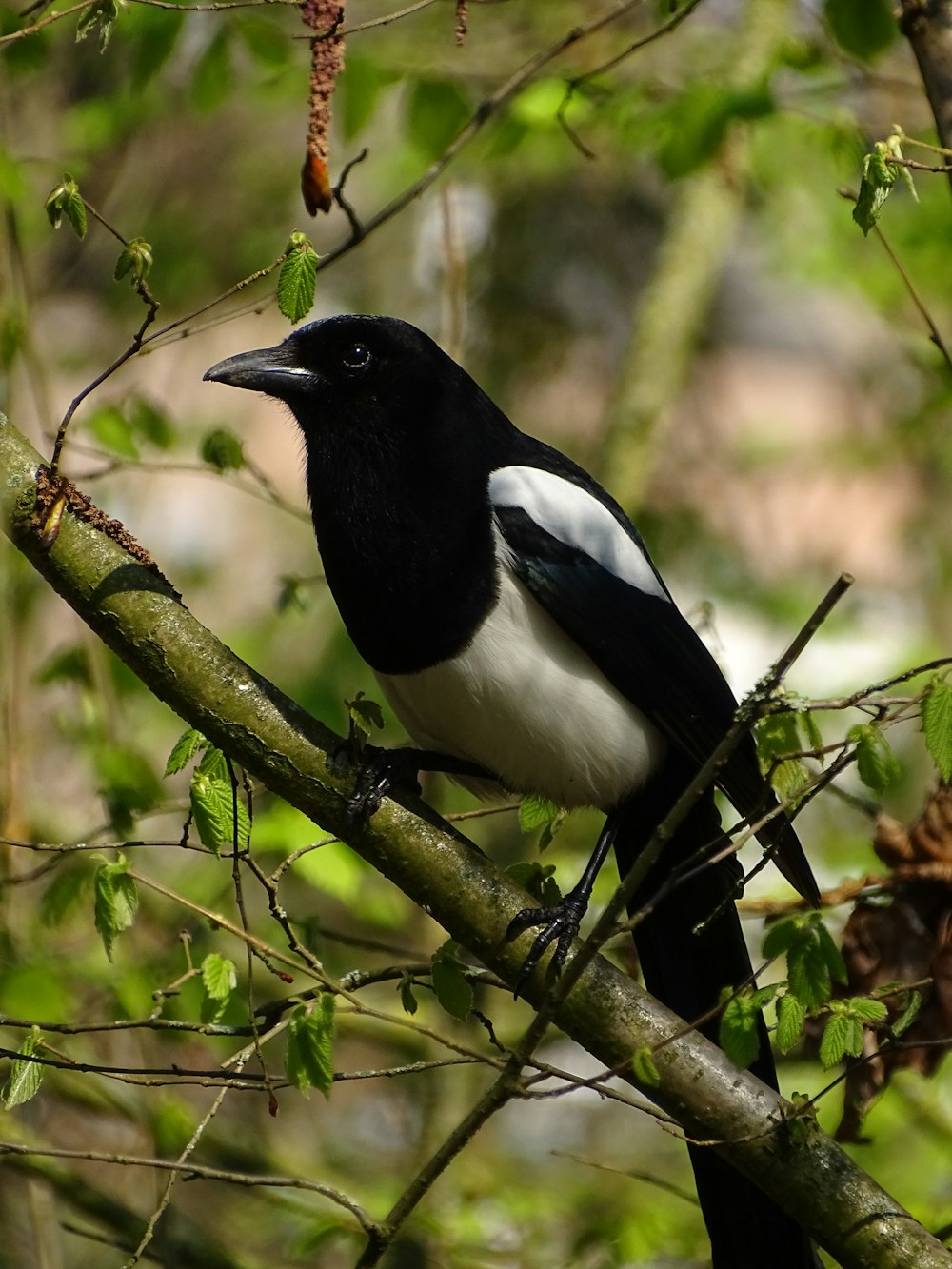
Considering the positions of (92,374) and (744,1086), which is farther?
(92,374)

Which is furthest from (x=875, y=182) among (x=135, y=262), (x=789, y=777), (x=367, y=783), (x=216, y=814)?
(x=216, y=814)

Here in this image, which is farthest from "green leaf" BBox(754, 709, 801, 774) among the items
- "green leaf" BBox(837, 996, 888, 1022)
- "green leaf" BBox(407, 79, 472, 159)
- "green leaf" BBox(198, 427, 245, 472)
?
"green leaf" BBox(407, 79, 472, 159)

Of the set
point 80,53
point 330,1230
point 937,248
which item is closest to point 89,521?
point 330,1230

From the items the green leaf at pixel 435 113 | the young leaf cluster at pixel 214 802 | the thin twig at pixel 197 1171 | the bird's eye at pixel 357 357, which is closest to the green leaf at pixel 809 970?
the thin twig at pixel 197 1171

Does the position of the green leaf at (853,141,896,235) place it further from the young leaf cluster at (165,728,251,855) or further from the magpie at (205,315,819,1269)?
the young leaf cluster at (165,728,251,855)

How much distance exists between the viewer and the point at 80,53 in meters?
5.36

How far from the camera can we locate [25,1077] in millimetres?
1844

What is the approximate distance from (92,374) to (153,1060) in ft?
12.3

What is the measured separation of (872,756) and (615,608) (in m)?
1.09

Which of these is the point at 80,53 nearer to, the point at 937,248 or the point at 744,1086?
the point at 937,248

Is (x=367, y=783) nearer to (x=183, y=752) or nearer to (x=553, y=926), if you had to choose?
(x=183, y=752)

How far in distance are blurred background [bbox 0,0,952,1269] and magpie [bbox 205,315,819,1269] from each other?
7.7 inches

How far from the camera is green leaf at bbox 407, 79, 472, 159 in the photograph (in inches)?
128

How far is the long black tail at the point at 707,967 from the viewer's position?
8.26ft
